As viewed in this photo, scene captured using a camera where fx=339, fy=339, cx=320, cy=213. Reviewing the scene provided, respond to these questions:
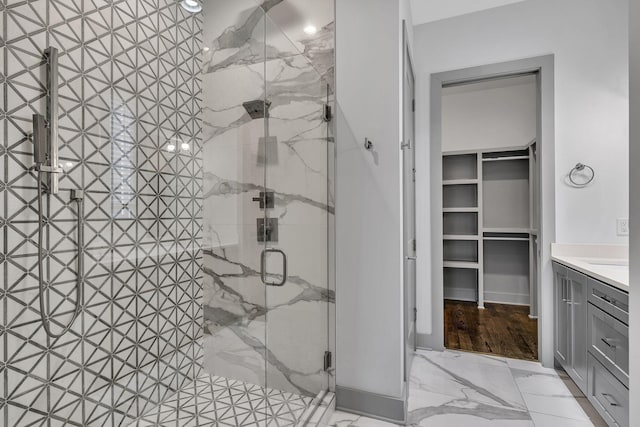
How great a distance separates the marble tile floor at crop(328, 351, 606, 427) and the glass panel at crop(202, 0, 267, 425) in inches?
31.7

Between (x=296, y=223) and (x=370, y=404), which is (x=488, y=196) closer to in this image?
(x=370, y=404)

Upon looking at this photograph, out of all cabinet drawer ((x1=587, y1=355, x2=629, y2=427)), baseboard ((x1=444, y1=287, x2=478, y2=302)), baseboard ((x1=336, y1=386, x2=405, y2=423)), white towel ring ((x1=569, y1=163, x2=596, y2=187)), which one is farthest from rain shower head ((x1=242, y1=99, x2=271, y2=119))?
baseboard ((x1=444, y1=287, x2=478, y2=302))

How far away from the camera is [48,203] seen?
1164mm

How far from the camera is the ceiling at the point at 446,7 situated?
2.68m

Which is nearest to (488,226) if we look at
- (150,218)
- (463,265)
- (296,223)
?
(463,265)

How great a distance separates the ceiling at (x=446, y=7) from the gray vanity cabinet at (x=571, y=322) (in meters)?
2.10

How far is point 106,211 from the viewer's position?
1.22m

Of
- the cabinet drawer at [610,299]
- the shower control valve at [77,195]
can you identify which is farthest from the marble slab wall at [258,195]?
the cabinet drawer at [610,299]

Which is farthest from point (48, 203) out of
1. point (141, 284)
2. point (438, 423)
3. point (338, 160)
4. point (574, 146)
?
point (574, 146)

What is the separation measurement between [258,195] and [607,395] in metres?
2.05

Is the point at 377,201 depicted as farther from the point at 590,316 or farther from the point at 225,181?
the point at 590,316

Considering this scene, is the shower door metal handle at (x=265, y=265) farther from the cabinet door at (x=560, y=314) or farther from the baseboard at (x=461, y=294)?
the baseboard at (x=461, y=294)

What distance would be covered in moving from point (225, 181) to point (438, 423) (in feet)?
5.69

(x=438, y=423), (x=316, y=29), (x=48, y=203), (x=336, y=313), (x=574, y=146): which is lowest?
(x=438, y=423)
